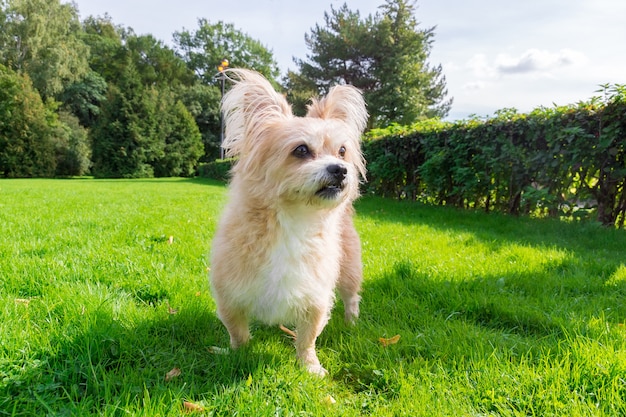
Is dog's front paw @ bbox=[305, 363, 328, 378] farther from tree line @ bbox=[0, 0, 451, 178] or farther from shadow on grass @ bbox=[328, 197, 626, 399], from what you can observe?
tree line @ bbox=[0, 0, 451, 178]

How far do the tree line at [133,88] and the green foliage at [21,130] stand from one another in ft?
0.25

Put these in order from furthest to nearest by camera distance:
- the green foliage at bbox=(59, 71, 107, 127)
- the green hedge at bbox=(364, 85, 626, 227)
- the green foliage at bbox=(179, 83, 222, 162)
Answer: the green foliage at bbox=(179, 83, 222, 162) < the green foliage at bbox=(59, 71, 107, 127) < the green hedge at bbox=(364, 85, 626, 227)

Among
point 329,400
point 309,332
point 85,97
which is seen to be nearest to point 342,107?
point 309,332

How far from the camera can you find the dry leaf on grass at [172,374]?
80.5 inches

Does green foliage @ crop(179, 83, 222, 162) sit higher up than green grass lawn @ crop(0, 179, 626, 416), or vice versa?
green foliage @ crop(179, 83, 222, 162)

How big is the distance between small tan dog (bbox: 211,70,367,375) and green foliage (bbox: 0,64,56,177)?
1448 inches

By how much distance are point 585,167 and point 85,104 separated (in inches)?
1667

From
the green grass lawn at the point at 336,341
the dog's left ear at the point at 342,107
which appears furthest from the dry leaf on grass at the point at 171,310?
the dog's left ear at the point at 342,107

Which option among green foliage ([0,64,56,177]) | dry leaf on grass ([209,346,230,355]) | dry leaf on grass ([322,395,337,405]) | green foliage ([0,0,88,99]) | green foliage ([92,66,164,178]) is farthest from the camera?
green foliage ([92,66,164,178])

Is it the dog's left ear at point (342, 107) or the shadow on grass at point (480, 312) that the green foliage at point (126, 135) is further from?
the dog's left ear at point (342, 107)

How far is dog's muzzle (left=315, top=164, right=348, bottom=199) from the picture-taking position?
2168mm

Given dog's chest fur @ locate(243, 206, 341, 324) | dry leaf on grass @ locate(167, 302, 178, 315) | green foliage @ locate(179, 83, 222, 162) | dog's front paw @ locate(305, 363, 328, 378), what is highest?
green foliage @ locate(179, 83, 222, 162)

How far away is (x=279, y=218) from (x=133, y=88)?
3714 centimetres

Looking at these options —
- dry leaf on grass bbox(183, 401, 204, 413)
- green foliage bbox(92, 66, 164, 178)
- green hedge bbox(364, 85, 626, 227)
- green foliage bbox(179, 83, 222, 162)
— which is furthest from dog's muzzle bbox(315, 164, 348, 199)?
green foliage bbox(179, 83, 222, 162)
